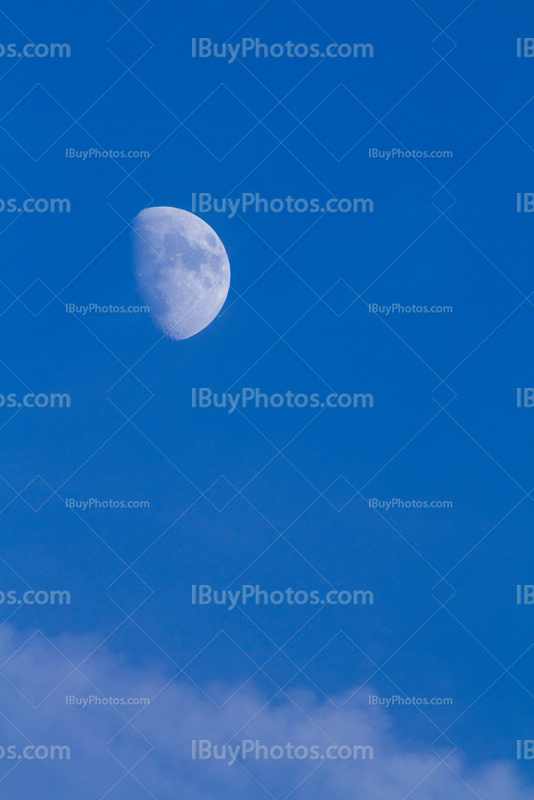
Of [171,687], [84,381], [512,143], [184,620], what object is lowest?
[171,687]

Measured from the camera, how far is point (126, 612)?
332 cm

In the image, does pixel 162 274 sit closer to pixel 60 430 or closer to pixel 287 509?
pixel 60 430

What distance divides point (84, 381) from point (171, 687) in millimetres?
1717

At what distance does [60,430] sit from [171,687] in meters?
1.51

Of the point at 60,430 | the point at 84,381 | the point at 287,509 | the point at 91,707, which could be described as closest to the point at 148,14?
the point at 84,381

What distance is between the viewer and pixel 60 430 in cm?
336

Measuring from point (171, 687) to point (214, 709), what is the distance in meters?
0.26

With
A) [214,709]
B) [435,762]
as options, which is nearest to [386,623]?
[435,762]

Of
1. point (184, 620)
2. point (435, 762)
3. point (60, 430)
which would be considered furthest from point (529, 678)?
point (60, 430)

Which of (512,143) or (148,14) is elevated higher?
(148,14)

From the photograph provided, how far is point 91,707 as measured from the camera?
3340 mm

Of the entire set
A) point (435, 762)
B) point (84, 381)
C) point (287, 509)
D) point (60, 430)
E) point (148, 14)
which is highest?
point (148, 14)

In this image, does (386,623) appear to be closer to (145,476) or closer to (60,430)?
(145,476)

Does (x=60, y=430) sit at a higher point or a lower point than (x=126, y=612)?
higher
